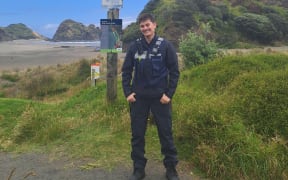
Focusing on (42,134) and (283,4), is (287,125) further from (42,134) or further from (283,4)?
(283,4)

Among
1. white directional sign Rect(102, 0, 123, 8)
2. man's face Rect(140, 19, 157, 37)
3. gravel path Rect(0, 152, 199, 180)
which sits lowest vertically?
gravel path Rect(0, 152, 199, 180)

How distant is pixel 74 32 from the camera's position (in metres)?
172

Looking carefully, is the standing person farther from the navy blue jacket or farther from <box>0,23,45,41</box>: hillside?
<box>0,23,45,41</box>: hillside

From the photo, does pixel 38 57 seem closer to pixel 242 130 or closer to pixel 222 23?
pixel 222 23

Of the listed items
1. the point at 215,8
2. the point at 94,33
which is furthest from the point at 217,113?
the point at 94,33

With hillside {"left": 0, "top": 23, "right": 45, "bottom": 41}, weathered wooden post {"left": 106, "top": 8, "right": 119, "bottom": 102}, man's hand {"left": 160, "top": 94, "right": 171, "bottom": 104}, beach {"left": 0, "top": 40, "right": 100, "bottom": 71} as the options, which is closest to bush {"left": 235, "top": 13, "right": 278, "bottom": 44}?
beach {"left": 0, "top": 40, "right": 100, "bottom": 71}

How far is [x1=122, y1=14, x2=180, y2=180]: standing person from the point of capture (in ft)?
17.3

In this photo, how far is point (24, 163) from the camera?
6.34m

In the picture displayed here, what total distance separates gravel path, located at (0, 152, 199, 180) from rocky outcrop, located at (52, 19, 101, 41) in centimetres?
16069

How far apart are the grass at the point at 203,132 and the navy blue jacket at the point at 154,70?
105cm

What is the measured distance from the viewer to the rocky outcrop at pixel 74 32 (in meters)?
168

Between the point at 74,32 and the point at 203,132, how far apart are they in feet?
556

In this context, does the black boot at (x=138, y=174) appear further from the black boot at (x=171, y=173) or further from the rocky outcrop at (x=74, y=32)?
the rocky outcrop at (x=74, y=32)

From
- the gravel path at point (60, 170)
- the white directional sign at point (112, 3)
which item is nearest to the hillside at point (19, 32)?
the white directional sign at point (112, 3)
